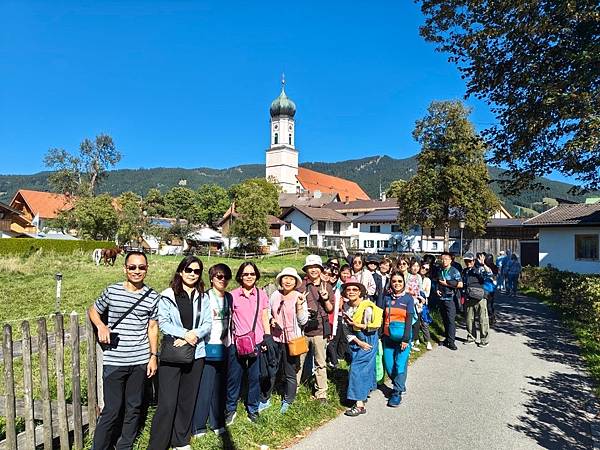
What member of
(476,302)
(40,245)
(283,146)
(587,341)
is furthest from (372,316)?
(283,146)

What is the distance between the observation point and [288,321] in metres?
5.18

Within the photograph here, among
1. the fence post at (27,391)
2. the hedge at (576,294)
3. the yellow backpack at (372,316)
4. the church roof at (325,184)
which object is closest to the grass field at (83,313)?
the fence post at (27,391)

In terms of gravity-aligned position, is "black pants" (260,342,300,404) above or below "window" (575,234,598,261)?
below

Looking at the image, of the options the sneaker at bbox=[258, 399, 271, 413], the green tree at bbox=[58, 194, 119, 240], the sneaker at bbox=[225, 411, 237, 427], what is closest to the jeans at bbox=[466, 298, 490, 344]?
the sneaker at bbox=[258, 399, 271, 413]

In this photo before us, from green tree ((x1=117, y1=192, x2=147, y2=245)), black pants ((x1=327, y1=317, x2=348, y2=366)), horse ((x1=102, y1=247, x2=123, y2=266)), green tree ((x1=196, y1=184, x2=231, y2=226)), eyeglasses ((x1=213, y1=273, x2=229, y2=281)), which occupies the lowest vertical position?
black pants ((x1=327, y1=317, x2=348, y2=366))

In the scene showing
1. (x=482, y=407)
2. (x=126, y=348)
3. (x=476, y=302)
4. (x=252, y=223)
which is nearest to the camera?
(x=126, y=348)

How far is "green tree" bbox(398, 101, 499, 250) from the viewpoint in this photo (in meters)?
32.8

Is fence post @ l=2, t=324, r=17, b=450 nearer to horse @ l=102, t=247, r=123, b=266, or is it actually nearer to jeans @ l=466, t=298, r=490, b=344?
jeans @ l=466, t=298, r=490, b=344

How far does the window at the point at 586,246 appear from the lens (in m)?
19.8

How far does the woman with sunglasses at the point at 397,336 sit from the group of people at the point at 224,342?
1cm

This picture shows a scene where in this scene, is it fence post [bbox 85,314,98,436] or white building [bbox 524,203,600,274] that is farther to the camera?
white building [bbox 524,203,600,274]

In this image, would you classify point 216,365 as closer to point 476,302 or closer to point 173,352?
point 173,352

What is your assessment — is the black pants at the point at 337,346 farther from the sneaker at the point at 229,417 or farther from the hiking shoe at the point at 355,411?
the sneaker at the point at 229,417

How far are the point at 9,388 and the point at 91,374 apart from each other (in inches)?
27.1
